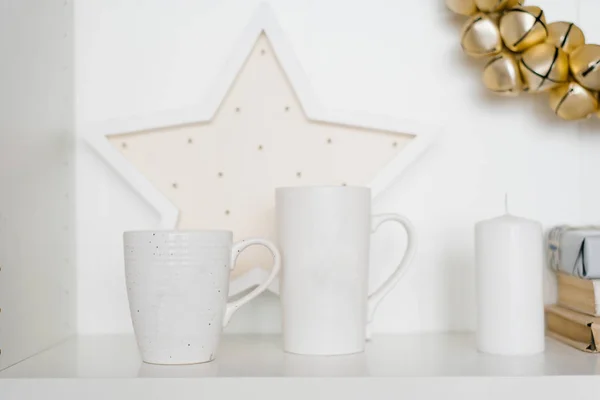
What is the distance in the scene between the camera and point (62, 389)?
627 millimetres

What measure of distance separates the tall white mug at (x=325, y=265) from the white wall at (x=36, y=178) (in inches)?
10.2

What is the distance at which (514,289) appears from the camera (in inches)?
29.2

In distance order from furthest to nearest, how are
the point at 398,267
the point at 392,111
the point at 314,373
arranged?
the point at 392,111 < the point at 398,267 < the point at 314,373

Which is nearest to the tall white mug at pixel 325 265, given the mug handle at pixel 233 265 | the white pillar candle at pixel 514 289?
the mug handle at pixel 233 265

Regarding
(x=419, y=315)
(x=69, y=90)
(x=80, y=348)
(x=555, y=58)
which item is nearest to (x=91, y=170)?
(x=69, y=90)

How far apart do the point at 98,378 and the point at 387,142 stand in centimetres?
44

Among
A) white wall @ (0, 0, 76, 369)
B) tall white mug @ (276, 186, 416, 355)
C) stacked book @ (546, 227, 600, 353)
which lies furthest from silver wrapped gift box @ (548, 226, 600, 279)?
white wall @ (0, 0, 76, 369)

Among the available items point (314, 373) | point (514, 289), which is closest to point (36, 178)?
point (314, 373)

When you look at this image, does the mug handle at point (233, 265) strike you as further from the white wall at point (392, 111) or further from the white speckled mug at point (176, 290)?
the white wall at point (392, 111)

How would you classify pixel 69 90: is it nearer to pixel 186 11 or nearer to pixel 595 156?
pixel 186 11

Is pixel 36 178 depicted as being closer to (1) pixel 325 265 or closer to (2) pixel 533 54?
(1) pixel 325 265

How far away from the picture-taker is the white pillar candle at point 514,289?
2.43ft

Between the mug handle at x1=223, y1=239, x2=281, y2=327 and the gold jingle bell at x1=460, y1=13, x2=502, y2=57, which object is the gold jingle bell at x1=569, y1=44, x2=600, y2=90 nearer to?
the gold jingle bell at x1=460, y1=13, x2=502, y2=57

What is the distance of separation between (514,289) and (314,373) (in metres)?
0.23
